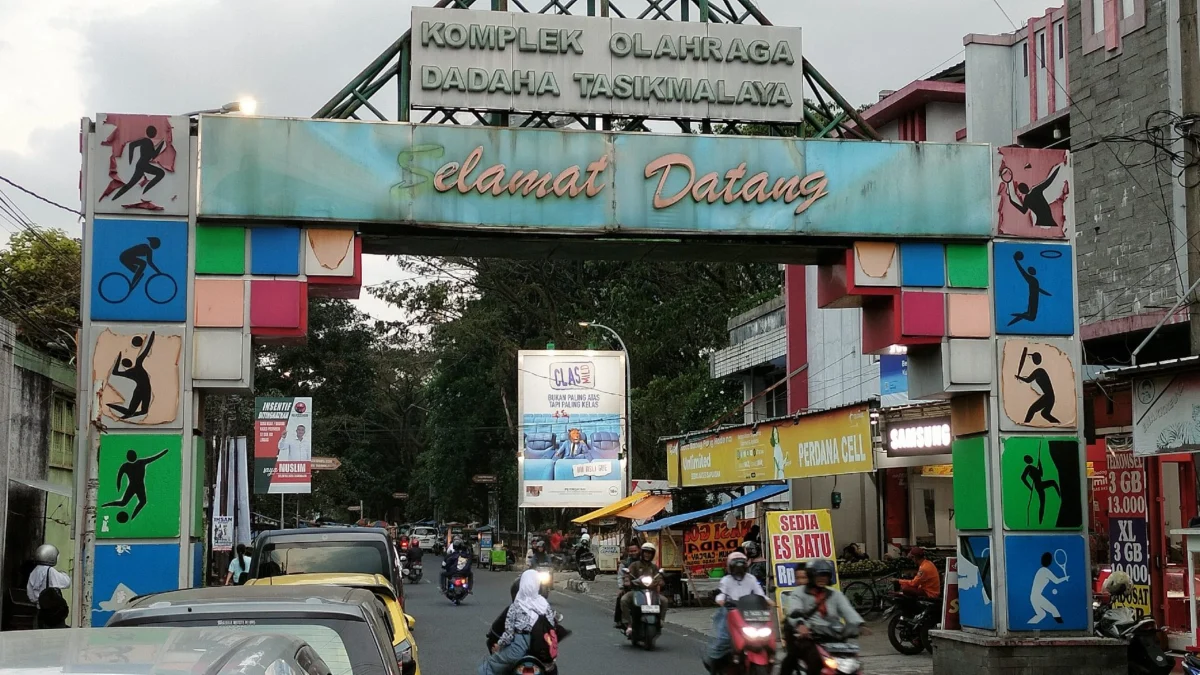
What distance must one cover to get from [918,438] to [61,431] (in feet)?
46.3

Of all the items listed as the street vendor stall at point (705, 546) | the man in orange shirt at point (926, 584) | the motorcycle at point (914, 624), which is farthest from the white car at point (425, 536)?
the man in orange shirt at point (926, 584)

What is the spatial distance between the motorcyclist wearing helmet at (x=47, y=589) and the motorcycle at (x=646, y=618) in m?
8.57

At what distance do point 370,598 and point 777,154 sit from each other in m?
8.34

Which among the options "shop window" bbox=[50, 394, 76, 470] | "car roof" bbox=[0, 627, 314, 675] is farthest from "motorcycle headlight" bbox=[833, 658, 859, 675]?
"shop window" bbox=[50, 394, 76, 470]

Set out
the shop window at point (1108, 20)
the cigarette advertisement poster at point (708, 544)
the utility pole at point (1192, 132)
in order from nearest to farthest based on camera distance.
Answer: the utility pole at point (1192, 132) → the shop window at point (1108, 20) → the cigarette advertisement poster at point (708, 544)

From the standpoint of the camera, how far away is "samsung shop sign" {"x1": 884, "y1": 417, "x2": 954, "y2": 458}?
20.2m

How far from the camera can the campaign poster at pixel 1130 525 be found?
17.4 metres

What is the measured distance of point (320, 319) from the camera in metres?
67.9

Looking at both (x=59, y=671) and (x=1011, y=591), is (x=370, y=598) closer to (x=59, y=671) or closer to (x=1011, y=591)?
(x=59, y=671)

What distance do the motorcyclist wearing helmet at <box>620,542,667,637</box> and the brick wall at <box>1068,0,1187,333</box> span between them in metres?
A: 8.01

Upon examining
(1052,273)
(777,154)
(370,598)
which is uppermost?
(777,154)

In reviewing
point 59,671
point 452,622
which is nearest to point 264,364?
point 452,622

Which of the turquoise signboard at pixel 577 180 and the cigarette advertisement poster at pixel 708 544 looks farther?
the cigarette advertisement poster at pixel 708 544

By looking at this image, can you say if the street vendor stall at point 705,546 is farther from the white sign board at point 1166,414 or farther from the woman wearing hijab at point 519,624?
the woman wearing hijab at point 519,624
